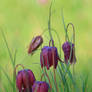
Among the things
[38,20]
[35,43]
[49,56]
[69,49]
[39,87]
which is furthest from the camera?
[38,20]

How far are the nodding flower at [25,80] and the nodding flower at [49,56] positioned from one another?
99 millimetres

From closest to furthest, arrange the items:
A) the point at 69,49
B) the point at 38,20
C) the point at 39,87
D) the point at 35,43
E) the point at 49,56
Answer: the point at 39,87
the point at 49,56
the point at 69,49
the point at 35,43
the point at 38,20

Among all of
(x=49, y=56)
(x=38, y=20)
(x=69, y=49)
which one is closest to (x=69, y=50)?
(x=69, y=49)

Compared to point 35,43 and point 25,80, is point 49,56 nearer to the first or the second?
point 25,80

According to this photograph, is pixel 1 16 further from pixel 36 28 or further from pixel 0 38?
pixel 0 38

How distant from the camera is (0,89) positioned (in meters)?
2.14

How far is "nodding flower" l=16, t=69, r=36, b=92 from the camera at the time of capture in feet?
5.55

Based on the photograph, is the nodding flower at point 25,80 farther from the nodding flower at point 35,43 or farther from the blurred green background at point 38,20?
the blurred green background at point 38,20

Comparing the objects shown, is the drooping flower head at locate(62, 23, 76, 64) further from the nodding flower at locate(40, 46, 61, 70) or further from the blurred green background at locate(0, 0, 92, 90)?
the blurred green background at locate(0, 0, 92, 90)

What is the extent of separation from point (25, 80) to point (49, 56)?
170mm

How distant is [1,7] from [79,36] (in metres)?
1.59

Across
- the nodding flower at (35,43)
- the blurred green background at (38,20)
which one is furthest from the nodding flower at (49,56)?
the blurred green background at (38,20)

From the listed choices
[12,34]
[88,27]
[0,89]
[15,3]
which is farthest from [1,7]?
[0,89]

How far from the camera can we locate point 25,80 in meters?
1.72
